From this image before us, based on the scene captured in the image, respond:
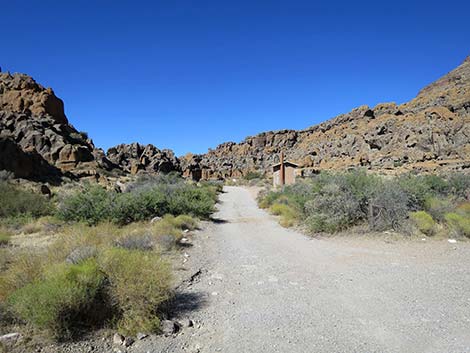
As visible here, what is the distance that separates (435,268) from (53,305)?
24.3 feet

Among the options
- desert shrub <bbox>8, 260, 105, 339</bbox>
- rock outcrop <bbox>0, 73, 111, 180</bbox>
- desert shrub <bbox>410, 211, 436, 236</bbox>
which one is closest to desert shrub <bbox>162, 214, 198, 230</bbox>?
A: desert shrub <bbox>8, 260, 105, 339</bbox>

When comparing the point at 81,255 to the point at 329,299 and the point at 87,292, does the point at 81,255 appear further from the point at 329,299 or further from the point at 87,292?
the point at 329,299

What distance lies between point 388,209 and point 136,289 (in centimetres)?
909

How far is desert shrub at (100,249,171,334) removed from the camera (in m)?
3.93

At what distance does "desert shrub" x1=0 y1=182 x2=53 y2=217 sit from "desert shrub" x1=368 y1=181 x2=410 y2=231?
1386 centimetres

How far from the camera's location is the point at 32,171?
27.9 meters

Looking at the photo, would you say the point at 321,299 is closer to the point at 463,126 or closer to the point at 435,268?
the point at 435,268

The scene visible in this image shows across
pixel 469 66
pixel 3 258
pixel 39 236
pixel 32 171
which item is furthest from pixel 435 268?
pixel 469 66

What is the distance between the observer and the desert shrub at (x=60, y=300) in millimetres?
3531

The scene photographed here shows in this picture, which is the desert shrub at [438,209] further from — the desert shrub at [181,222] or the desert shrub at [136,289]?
the desert shrub at [136,289]

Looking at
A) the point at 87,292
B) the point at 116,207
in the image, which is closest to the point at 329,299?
the point at 87,292

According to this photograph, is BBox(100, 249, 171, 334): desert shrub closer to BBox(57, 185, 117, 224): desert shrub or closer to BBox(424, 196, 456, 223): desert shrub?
BBox(57, 185, 117, 224): desert shrub

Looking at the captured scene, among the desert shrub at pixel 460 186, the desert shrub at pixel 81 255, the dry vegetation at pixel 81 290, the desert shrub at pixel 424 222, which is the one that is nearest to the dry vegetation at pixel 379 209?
the desert shrub at pixel 424 222

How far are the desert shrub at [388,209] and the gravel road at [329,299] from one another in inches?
41.1
